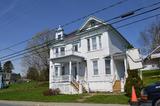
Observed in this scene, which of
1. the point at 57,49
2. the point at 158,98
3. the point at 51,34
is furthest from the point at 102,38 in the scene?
the point at 51,34

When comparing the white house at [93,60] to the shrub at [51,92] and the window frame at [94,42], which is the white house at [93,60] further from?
the shrub at [51,92]

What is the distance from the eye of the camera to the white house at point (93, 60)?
3114 cm

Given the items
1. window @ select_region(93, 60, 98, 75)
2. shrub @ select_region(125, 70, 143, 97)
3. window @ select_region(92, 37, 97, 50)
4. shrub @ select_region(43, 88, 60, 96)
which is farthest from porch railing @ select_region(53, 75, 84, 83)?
shrub @ select_region(125, 70, 143, 97)

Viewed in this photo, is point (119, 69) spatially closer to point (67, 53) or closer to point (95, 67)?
point (95, 67)

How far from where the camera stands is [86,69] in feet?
111

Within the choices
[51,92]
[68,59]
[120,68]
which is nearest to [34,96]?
[51,92]

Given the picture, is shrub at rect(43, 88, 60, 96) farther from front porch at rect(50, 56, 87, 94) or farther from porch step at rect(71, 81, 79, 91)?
porch step at rect(71, 81, 79, 91)

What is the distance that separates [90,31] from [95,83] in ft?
20.1

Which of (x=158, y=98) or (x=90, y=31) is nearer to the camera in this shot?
(x=158, y=98)

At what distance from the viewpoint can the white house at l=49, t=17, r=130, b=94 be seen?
31.1 meters

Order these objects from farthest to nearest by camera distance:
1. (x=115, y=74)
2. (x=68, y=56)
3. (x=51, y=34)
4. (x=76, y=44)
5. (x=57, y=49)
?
(x=51, y=34) → (x=57, y=49) → (x=76, y=44) → (x=68, y=56) → (x=115, y=74)

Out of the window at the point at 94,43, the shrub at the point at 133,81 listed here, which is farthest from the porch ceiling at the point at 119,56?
the shrub at the point at 133,81

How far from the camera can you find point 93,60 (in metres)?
32.8

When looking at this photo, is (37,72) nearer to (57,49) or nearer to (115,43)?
(57,49)
